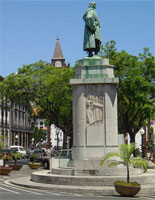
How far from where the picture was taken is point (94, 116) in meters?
19.7

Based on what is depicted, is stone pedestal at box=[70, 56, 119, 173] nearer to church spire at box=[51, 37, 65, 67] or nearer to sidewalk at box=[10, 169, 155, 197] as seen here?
sidewalk at box=[10, 169, 155, 197]

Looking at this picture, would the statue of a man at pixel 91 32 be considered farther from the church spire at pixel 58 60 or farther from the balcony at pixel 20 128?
the church spire at pixel 58 60

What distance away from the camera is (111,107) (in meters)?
19.8

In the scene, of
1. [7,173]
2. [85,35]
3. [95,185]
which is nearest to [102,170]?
[95,185]

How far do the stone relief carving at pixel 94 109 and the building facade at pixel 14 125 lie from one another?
57.2 meters

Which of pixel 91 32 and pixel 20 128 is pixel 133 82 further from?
pixel 20 128

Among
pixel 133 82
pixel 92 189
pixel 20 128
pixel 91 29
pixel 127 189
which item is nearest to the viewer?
pixel 127 189

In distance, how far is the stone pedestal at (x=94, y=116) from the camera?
1950 centimetres

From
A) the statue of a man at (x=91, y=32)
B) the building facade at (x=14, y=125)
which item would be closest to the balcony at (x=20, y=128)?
the building facade at (x=14, y=125)

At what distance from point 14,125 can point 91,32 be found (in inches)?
2825

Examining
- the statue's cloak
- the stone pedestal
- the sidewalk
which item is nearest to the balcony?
the statue's cloak

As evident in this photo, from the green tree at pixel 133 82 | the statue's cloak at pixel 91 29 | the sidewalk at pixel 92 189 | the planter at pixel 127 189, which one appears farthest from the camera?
the green tree at pixel 133 82

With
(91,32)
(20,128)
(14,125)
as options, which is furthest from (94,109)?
(20,128)

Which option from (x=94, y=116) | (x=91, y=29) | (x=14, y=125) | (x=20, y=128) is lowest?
(x=94, y=116)
